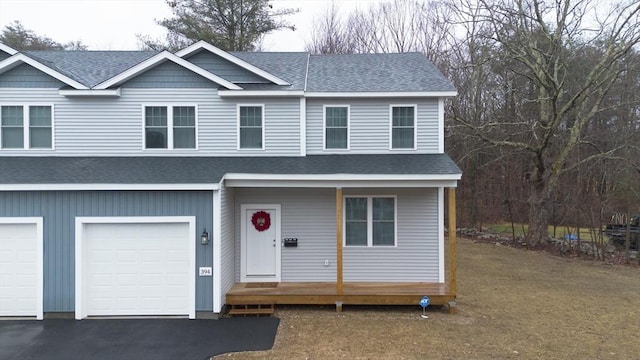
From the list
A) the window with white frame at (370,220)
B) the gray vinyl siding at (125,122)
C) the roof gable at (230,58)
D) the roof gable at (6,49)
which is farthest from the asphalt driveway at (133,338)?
the roof gable at (6,49)

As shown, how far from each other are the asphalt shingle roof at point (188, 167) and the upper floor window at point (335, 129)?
1.42 feet

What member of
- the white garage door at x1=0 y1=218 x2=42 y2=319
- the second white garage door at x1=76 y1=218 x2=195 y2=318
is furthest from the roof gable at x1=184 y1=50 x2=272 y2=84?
the white garage door at x1=0 y1=218 x2=42 y2=319

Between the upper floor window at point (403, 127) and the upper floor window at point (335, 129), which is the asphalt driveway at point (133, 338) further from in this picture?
the upper floor window at point (403, 127)

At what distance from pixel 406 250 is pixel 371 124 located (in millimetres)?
3281

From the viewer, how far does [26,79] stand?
10.7 metres

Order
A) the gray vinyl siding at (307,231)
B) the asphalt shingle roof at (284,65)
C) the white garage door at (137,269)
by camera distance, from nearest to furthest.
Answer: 1. the white garage door at (137,269)
2. the gray vinyl siding at (307,231)
3. the asphalt shingle roof at (284,65)

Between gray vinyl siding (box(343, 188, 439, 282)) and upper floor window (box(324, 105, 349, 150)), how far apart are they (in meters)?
1.36

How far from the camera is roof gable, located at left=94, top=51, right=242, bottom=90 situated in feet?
34.8

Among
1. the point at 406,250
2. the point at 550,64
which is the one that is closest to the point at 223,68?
the point at 406,250

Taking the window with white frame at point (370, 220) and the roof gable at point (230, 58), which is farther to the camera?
the roof gable at point (230, 58)

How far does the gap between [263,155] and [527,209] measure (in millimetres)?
14158

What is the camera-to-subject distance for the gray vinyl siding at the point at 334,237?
1080cm

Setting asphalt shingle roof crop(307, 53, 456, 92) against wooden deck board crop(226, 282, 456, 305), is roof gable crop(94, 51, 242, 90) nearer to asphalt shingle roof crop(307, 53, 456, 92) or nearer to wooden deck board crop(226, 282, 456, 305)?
asphalt shingle roof crop(307, 53, 456, 92)

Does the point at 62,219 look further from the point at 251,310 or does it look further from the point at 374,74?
the point at 374,74
